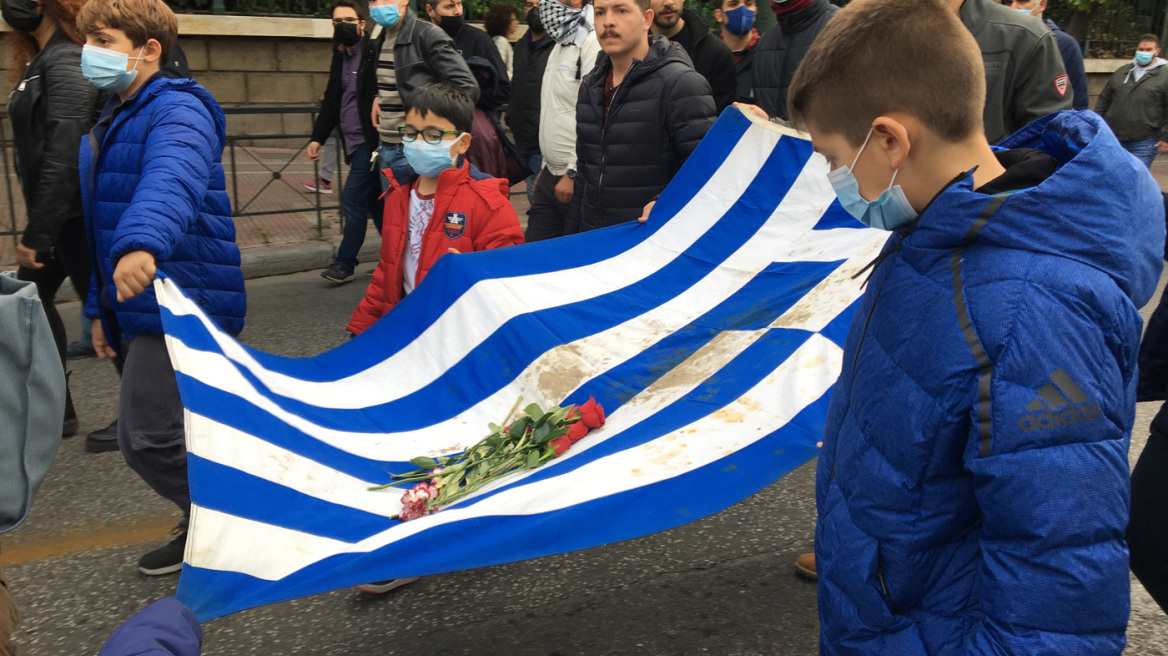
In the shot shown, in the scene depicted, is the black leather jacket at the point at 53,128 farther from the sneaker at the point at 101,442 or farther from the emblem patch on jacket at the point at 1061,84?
the emblem patch on jacket at the point at 1061,84

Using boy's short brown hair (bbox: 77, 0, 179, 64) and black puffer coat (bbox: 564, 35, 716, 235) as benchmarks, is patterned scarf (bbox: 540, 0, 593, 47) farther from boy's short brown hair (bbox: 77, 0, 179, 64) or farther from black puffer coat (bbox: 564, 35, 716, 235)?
boy's short brown hair (bbox: 77, 0, 179, 64)

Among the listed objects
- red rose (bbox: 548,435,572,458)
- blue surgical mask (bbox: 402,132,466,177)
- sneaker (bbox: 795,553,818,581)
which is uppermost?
blue surgical mask (bbox: 402,132,466,177)

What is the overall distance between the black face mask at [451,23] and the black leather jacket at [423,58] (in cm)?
111

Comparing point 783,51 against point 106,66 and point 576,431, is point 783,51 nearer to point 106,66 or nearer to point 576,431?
point 576,431

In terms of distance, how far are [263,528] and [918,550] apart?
1.56 metres

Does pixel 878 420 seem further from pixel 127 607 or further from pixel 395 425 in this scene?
pixel 127 607

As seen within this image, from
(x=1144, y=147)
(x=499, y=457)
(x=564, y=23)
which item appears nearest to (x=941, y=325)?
(x=499, y=457)

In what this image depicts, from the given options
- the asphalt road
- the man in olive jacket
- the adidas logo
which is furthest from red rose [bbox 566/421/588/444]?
the man in olive jacket

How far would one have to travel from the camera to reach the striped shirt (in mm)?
6012

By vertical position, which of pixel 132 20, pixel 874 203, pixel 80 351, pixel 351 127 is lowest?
pixel 80 351

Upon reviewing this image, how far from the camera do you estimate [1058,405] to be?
122 centimetres

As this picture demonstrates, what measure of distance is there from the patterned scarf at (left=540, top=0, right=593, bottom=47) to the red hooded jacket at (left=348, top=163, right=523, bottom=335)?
75.0 inches

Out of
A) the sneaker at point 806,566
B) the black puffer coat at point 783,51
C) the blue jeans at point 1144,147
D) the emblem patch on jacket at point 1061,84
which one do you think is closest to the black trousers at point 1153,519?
the sneaker at point 806,566

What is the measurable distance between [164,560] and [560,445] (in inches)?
57.1
